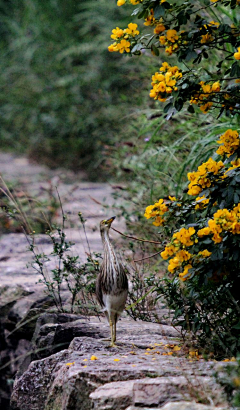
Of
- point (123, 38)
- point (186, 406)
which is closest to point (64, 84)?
point (123, 38)

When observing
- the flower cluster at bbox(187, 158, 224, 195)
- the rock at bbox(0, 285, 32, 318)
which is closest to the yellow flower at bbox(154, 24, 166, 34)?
the flower cluster at bbox(187, 158, 224, 195)

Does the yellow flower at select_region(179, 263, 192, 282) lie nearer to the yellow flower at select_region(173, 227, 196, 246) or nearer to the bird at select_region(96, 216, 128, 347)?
the yellow flower at select_region(173, 227, 196, 246)

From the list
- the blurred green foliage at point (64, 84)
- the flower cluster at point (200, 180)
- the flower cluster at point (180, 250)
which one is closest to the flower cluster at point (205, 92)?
the flower cluster at point (200, 180)

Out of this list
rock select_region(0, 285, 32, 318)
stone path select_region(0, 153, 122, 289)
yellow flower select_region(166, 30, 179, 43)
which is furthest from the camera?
stone path select_region(0, 153, 122, 289)

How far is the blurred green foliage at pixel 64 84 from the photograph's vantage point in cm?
990

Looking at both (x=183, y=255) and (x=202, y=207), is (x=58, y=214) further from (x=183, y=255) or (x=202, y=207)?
(x=183, y=255)

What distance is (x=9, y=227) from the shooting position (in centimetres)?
724

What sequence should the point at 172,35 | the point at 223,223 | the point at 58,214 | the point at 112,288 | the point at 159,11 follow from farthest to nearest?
the point at 58,214 → the point at 112,288 → the point at 172,35 → the point at 159,11 → the point at 223,223

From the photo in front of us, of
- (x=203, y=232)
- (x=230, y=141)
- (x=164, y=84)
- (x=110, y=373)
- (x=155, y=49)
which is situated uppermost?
(x=155, y=49)

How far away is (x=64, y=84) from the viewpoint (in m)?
10.4

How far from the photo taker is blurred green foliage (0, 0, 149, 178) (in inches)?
390

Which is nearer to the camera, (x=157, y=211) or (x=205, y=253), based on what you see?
(x=205, y=253)

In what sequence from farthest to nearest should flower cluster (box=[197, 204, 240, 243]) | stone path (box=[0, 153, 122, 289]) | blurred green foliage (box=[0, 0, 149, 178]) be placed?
1. blurred green foliage (box=[0, 0, 149, 178])
2. stone path (box=[0, 153, 122, 289])
3. flower cluster (box=[197, 204, 240, 243])

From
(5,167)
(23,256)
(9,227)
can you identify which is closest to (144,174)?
(23,256)
